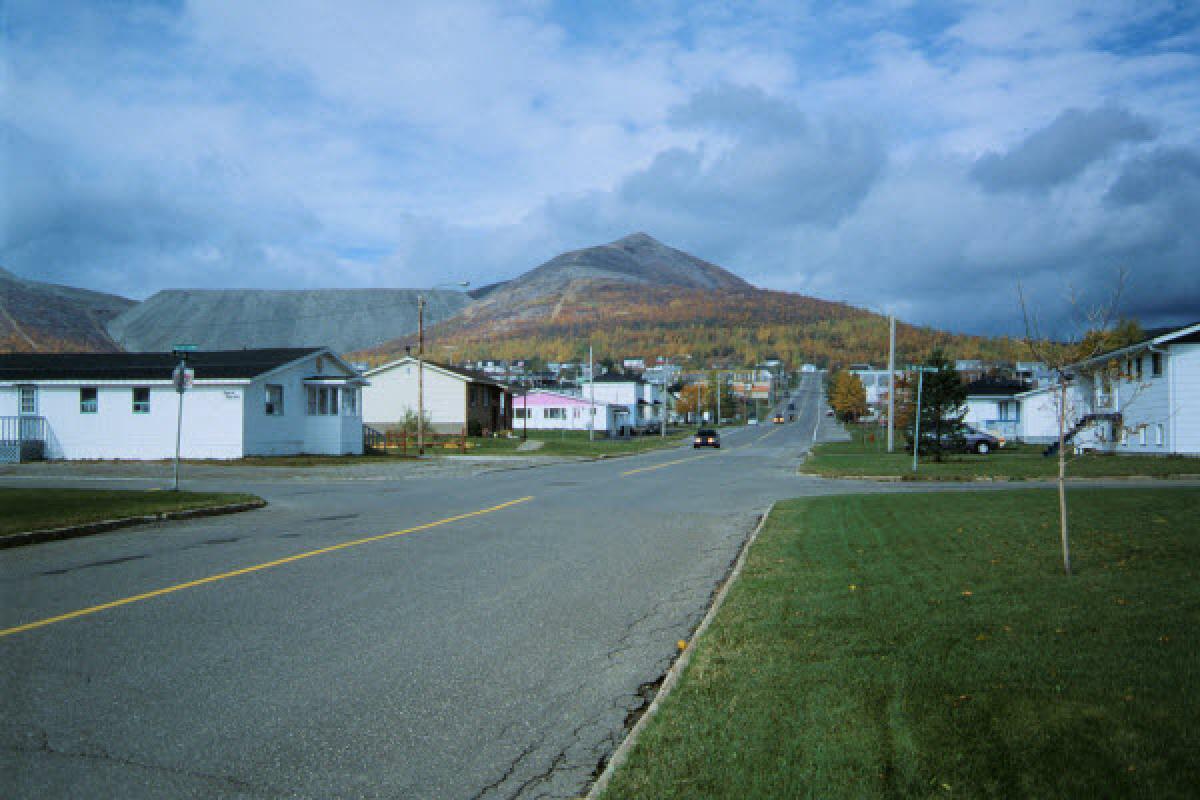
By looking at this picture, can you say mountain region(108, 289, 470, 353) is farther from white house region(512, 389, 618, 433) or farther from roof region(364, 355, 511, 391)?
roof region(364, 355, 511, 391)

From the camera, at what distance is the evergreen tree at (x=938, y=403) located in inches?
1355

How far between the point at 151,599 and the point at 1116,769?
27.0 feet

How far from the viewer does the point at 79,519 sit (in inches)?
546

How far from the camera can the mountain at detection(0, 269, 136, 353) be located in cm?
7725

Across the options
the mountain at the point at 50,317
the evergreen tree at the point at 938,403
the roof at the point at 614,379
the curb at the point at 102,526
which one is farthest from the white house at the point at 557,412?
the curb at the point at 102,526

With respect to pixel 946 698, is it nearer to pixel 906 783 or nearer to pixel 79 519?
pixel 906 783

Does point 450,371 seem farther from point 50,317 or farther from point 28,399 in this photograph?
point 50,317

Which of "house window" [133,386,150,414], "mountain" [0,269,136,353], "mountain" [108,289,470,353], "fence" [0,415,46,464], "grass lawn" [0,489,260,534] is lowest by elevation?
"grass lawn" [0,489,260,534]

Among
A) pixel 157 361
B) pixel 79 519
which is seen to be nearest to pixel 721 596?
pixel 79 519

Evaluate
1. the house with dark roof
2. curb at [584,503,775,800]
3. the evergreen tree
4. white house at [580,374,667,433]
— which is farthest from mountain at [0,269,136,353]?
curb at [584,503,775,800]

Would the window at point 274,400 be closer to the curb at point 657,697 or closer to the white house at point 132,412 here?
the white house at point 132,412

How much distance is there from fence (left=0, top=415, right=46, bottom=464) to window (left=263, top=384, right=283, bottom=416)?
345 inches

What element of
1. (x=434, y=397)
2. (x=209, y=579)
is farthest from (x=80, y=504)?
(x=434, y=397)

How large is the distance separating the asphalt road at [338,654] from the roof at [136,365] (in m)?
22.7
